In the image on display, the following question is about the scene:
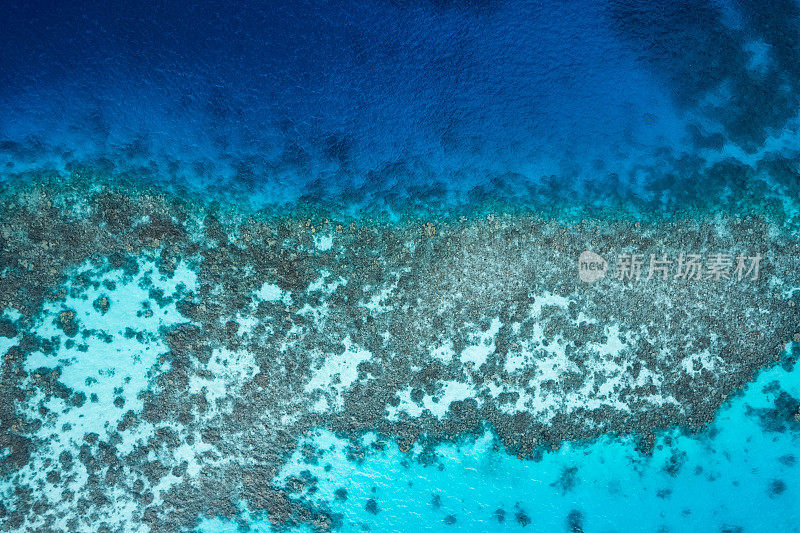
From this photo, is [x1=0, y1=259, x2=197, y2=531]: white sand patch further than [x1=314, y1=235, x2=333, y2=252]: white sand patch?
No

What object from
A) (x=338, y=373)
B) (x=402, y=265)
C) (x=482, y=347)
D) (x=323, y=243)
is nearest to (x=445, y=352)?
(x=482, y=347)

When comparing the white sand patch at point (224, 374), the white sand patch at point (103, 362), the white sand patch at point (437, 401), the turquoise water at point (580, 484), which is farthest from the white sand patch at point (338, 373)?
the white sand patch at point (103, 362)

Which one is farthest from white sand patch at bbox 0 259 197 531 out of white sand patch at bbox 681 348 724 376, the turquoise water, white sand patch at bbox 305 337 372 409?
white sand patch at bbox 681 348 724 376

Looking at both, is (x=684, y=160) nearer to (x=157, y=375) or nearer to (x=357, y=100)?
(x=357, y=100)

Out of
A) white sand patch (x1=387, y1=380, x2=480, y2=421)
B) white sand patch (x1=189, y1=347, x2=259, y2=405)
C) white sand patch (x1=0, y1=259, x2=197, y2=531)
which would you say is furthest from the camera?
white sand patch (x1=387, y1=380, x2=480, y2=421)

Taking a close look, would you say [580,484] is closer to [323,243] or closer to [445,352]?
[445,352]

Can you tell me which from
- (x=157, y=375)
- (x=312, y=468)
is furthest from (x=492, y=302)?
(x=157, y=375)

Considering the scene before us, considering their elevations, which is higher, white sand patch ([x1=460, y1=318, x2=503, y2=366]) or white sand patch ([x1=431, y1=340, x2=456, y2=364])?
white sand patch ([x1=460, y1=318, x2=503, y2=366])

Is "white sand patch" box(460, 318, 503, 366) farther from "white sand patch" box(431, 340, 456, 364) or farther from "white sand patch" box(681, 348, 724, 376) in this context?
"white sand patch" box(681, 348, 724, 376)
